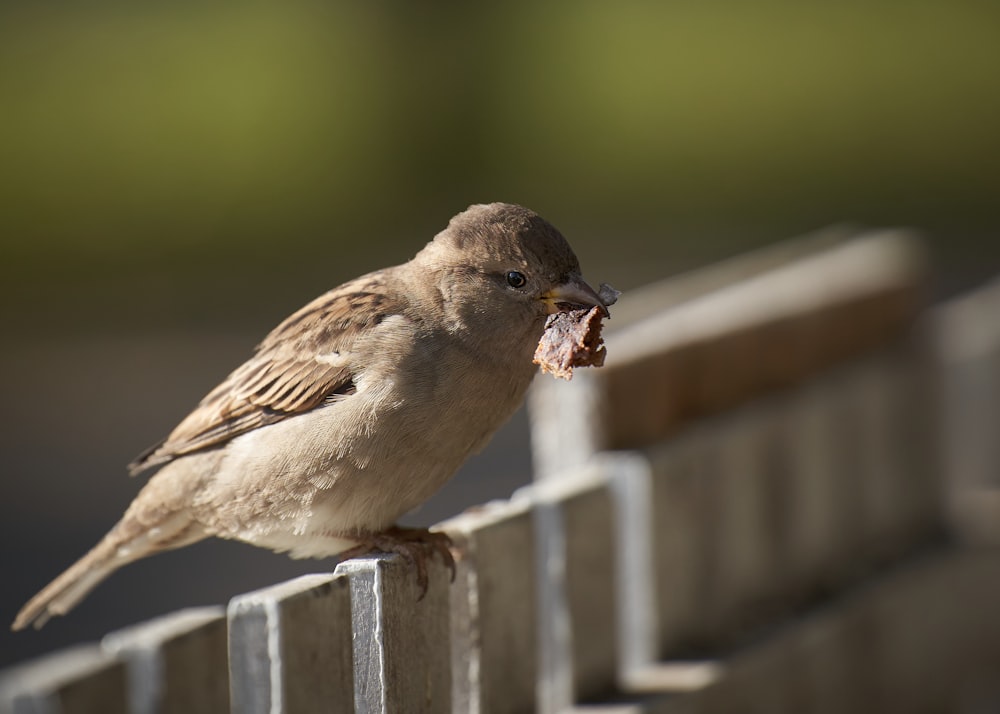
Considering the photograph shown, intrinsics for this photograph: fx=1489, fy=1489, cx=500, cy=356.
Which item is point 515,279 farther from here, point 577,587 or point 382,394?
point 577,587

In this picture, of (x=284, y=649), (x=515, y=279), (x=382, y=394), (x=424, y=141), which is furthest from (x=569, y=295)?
(x=424, y=141)

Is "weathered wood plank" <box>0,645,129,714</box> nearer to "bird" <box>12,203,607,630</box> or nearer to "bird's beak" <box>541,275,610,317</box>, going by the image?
"bird" <box>12,203,607,630</box>

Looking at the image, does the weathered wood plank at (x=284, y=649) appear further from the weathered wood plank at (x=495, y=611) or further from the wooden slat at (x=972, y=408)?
the wooden slat at (x=972, y=408)

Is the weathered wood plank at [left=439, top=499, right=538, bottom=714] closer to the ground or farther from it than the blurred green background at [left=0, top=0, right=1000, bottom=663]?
closer to the ground

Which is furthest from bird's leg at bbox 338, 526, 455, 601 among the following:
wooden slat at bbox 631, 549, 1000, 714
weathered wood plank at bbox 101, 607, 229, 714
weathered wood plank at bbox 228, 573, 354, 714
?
wooden slat at bbox 631, 549, 1000, 714

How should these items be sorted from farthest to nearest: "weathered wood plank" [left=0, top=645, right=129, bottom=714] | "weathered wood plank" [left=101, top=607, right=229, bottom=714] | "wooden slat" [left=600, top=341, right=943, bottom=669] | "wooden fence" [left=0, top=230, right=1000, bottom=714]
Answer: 1. "wooden slat" [left=600, top=341, right=943, bottom=669]
2. "wooden fence" [left=0, top=230, right=1000, bottom=714]
3. "weathered wood plank" [left=101, top=607, right=229, bottom=714]
4. "weathered wood plank" [left=0, top=645, right=129, bottom=714]

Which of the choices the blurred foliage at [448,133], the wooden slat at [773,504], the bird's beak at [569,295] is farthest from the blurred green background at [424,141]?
the bird's beak at [569,295]

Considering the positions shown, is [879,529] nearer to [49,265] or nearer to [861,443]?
[861,443]
